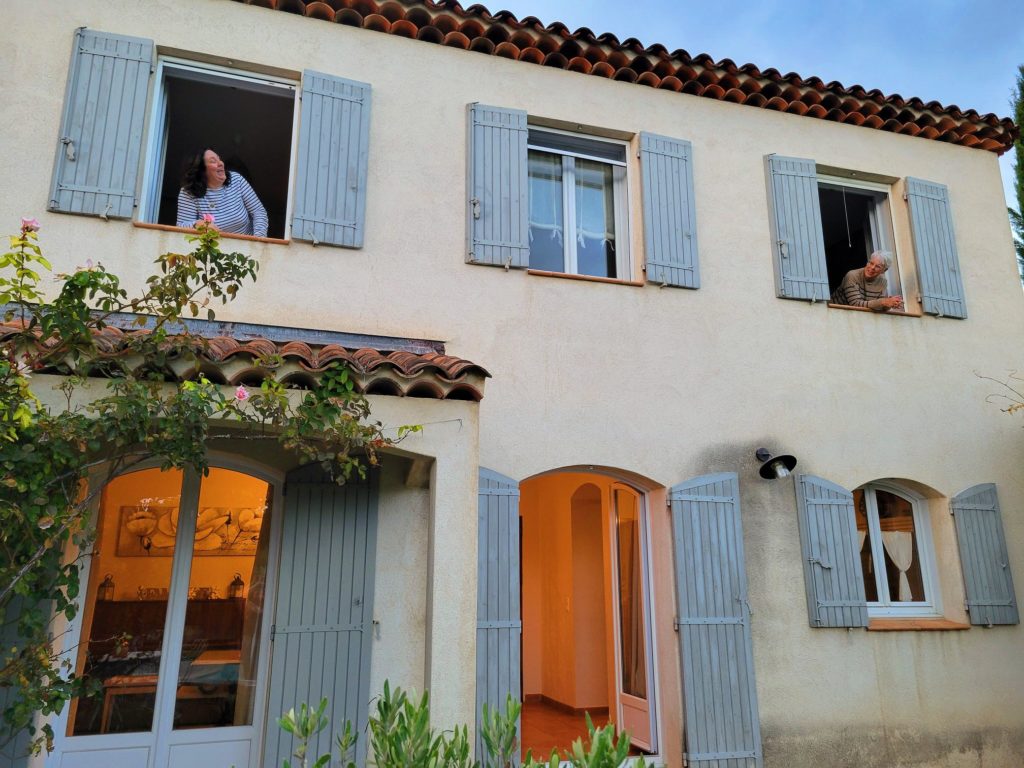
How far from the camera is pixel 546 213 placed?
7.38 m

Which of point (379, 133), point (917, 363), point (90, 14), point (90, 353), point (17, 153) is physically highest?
point (90, 14)

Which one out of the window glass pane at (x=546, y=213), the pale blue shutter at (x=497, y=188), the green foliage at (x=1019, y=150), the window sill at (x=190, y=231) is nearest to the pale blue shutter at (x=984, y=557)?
the window glass pane at (x=546, y=213)

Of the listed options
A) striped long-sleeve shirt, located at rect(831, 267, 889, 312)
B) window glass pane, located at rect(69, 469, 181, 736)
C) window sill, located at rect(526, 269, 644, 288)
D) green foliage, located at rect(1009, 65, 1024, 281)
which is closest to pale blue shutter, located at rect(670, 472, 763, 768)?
window sill, located at rect(526, 269, 644, 288)

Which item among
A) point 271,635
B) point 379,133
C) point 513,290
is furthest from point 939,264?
point 271,635

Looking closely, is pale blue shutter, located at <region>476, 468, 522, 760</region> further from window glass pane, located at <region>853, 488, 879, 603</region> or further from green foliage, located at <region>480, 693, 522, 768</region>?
window glass pane, located at <region>853, 488, 879, 603</region>

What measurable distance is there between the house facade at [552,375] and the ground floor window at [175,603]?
0.02 m

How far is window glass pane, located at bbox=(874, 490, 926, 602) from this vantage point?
745 cm

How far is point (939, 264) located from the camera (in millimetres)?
8180

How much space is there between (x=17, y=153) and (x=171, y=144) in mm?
2292

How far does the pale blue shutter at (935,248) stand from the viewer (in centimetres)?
805

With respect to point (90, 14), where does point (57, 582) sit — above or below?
below

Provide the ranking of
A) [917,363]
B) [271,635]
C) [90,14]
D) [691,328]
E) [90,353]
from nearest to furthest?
[90,353], [271,635], [90,14], [691,328], [917,363]

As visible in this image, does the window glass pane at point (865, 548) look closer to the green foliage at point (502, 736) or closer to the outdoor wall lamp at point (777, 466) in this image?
the outdoor wall lamp at point (777, 466)

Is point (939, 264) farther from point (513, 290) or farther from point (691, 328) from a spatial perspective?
point (513, 290)
